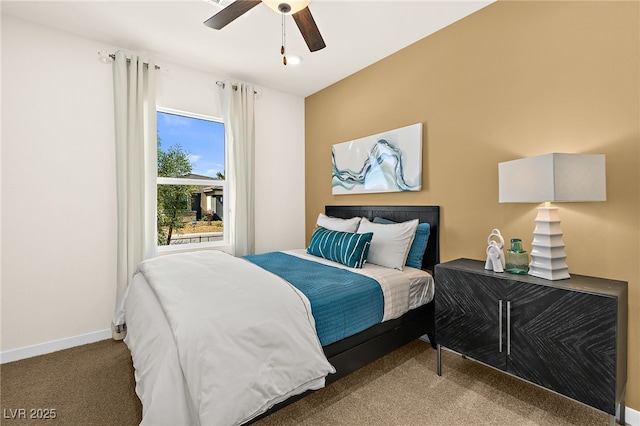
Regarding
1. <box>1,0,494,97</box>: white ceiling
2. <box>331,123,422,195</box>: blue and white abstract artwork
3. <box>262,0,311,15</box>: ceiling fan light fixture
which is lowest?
<box>331,123,422,195</box>: blue and white abstract artwork

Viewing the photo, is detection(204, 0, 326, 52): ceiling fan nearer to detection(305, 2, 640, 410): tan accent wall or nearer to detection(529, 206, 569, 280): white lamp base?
detection(305, 2, 640, 410): tan accent wall

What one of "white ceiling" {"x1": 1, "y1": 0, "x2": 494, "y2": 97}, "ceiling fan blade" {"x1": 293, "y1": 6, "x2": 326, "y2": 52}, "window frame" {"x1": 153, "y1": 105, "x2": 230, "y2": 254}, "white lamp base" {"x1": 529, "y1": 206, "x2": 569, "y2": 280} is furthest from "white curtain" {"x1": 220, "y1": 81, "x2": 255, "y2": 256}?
"white lamp base" {"x1": 529, "y1": 206, "x2": 569, "y2": 280}

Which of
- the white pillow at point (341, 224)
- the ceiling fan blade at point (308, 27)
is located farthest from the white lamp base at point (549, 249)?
the ceiling fan blade at point (308, 27)

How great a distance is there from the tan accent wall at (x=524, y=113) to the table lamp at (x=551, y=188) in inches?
9.3

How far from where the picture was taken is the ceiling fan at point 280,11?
190cm

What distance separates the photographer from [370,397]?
1.97 m

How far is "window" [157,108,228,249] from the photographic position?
134 inches

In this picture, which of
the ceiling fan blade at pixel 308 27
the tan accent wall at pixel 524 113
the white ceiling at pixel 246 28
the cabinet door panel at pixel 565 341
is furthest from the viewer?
the white ceiling at pixel 246 28

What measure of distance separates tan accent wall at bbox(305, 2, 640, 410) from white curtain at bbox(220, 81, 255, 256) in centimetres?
148

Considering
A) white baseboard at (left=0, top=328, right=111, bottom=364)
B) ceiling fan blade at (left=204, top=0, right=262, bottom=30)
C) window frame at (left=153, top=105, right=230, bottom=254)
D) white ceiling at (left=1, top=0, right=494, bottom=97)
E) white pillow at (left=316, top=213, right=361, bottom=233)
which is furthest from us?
window frame at (left=153, top=105, right=230, bottom=254)

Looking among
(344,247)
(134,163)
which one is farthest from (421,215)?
(134,163)

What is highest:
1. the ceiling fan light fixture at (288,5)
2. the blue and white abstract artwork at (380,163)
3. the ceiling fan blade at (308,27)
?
the ceiling fan light fixture at (288,5)

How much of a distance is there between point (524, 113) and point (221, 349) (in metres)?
2.50

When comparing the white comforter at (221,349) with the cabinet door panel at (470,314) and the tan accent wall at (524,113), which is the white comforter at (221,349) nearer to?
the cabinet door panel at (470,314)
